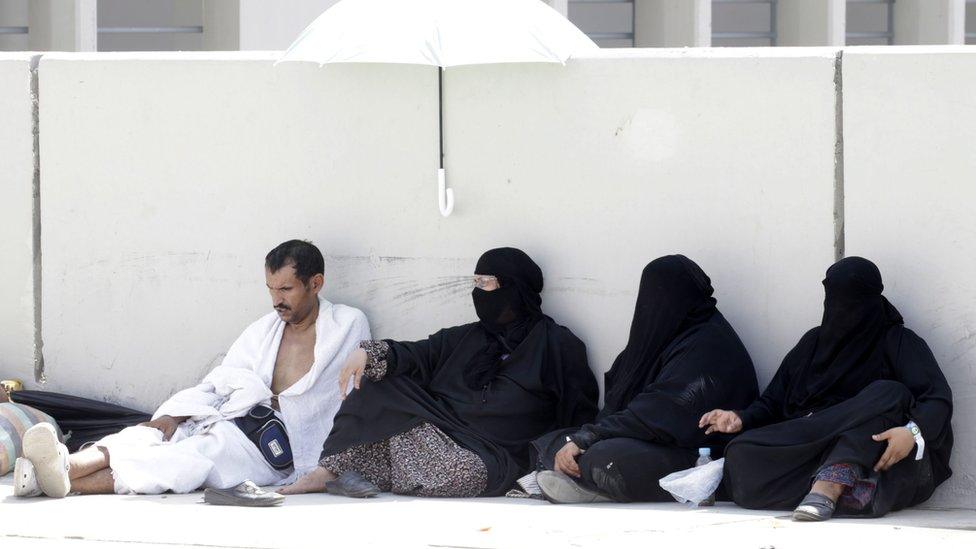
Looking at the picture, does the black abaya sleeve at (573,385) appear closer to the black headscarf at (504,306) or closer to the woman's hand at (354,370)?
the black headscarf at (504,306)

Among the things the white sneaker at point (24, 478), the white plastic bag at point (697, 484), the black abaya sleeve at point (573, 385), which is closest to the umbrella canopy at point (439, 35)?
the black abaya sleeve at point (573, 385)

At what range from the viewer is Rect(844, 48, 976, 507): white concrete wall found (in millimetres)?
5246

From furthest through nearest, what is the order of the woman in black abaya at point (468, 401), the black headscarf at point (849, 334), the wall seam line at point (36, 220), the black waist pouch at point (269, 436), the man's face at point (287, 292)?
the wall seam line at point (36, 220)
the man's face at point (287, 292)
the black waist pouch at point (269, 436)
the woman in black abaya at point (468, 401)
the black headscarf at point (849, 334)

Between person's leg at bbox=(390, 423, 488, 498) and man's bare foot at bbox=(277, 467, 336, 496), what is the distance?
25cm

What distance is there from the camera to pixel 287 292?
5.77 metres

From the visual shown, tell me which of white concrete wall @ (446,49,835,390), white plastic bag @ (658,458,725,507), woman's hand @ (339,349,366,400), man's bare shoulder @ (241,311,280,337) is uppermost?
white concrete wall @ (446,49,835,390)

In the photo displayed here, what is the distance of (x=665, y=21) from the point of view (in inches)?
471

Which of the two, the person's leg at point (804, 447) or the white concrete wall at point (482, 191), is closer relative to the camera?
the person's leg at point (804, 447)

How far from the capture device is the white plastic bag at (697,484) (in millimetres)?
5008

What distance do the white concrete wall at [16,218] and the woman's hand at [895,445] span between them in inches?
142

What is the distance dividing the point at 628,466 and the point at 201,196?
2.25 m

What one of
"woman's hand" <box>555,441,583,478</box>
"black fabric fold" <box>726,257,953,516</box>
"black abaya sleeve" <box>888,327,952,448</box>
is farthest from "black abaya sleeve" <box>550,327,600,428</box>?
"black abaya sleeve" <box>888,327,952,448</box>

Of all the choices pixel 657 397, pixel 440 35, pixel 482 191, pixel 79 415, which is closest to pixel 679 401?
pixel 657 397

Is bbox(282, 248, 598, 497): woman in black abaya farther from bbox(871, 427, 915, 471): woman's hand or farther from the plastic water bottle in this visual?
bbox(871, 427, 915, 471): woman's hand
